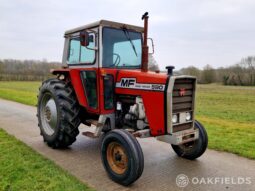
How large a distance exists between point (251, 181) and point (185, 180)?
1.04 meters

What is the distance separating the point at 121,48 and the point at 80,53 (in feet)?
3.11

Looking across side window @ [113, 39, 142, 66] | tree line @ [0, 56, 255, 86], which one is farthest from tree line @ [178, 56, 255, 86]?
side window @ [113, 39, 142, 66]

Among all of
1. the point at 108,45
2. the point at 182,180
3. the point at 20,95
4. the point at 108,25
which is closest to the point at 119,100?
the point at 108,45

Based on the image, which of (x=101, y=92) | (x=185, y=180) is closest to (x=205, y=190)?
(x=185, y=180)

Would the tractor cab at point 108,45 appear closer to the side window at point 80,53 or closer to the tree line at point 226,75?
the side window at point 80,53

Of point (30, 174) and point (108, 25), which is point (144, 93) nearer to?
point (108, 25)

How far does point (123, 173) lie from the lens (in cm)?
354

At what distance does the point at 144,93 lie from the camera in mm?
3973

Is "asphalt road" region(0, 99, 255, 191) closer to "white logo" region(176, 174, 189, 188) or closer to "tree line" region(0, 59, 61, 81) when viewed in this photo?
"white logo" region(176, 174, 189, 188)

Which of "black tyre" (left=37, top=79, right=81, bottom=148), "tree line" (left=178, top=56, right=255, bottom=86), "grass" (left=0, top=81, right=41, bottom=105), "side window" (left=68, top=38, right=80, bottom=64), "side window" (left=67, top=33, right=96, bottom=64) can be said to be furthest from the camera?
"tree line" (left=178, top=56, right=255, bottom=86)

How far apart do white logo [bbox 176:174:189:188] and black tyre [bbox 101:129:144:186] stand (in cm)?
68

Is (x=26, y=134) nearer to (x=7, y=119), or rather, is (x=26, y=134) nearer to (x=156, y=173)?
(x=7, y=119)

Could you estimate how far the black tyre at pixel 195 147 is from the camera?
4367 mm

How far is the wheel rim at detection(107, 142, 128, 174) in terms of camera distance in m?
3.67
